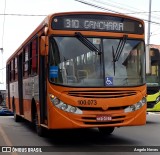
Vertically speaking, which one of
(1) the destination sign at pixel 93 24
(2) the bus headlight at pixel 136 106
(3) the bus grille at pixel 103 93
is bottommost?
(2) the bus headlight at pixel 136 106

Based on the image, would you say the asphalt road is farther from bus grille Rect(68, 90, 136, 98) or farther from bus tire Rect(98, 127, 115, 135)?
bus grille Rect(68, 90, 136, 98)

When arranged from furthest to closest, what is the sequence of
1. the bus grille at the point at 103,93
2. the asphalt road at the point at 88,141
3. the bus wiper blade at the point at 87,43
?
the bus wiper blade at the point at 87,43 → the bus grille at the point at 103,93 → the asphalt road at the point at 88,141

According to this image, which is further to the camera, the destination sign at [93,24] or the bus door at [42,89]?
the bus door at [42,89]

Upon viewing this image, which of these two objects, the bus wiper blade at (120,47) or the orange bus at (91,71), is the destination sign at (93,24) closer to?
the orange bus at (91,71)

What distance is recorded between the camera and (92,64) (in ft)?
34.4

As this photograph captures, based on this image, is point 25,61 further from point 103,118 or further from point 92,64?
point 103,118

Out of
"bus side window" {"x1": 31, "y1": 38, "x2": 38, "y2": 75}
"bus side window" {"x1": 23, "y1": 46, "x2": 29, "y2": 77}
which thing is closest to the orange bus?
"bus side window" {"x1": 31, "y1": 38, "x2": 38, "y2": 75}

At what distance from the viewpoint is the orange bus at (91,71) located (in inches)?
401

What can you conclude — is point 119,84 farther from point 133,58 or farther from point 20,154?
point 20,154

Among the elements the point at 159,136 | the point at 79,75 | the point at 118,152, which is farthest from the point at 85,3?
the point at 118,152

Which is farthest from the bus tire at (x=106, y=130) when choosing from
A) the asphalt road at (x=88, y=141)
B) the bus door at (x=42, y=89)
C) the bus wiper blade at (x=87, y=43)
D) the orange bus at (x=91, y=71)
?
the bus wiper blade at (x=87, y=43)

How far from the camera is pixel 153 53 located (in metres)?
13.3

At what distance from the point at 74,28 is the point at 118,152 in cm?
325

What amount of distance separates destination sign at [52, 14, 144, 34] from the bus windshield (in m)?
0.31
